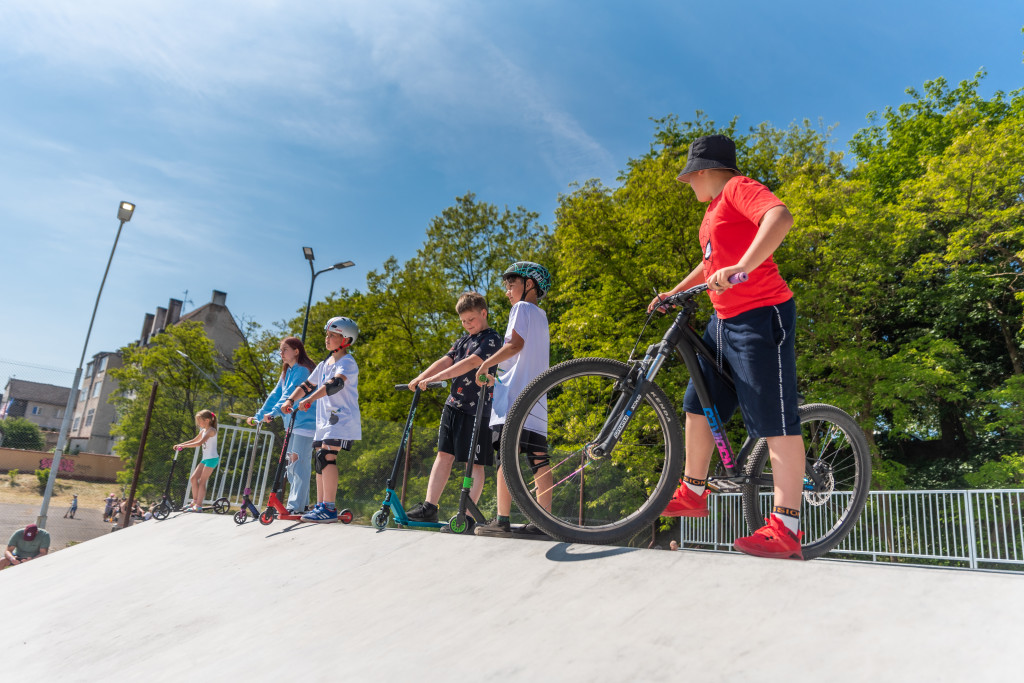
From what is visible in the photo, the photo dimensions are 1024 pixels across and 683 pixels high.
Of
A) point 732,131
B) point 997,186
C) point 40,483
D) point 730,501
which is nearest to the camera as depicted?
point 730,501

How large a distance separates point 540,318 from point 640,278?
15.9 meters

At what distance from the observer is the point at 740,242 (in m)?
2.59

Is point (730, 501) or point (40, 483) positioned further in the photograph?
point (40, 483)

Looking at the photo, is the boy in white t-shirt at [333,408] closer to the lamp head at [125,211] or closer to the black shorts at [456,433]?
the black shorts at [456,433]

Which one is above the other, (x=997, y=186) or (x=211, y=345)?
(x=997, y=186)

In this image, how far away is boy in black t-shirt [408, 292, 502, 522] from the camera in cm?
408

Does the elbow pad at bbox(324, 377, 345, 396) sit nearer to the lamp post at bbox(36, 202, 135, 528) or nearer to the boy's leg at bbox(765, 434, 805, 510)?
the boy's leg at bbox(765, 434, 805, 510)

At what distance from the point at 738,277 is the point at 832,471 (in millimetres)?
1508

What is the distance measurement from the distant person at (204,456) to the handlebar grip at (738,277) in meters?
7.93

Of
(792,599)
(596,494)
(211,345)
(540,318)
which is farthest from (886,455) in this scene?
(211,345)

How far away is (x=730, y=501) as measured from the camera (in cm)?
1120

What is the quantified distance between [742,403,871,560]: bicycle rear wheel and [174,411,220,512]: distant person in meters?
7.56

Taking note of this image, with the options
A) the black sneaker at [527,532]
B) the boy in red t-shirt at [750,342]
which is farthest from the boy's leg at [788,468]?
the black sneaker at [527,532]

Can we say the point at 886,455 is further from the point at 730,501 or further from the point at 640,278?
the point at 730,501
